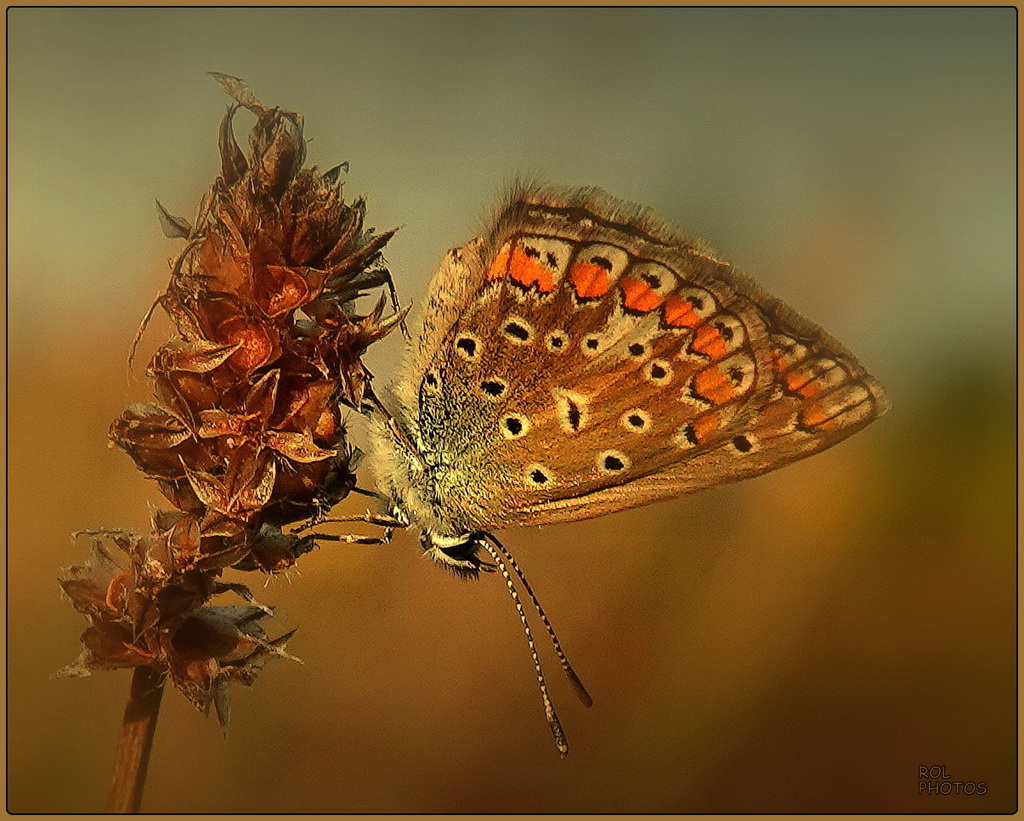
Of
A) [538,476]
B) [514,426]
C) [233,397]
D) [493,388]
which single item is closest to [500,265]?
[493,388]

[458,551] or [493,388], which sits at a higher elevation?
[493,388]

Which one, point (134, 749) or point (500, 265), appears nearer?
point (134, 749)

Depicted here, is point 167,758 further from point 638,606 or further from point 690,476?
point 690,476

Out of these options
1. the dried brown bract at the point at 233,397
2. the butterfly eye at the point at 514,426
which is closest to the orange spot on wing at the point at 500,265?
the butterfly eye at the point at 514,426

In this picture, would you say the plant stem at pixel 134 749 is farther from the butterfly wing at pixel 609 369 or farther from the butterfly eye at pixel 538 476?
the butterfly eye at pixel 538 476

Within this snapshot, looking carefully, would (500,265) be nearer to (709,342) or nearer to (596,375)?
(596,375)

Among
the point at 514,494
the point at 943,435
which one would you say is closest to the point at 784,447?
the point at 514,494

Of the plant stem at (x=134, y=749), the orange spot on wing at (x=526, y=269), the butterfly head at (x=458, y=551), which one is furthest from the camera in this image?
the butterfly head at (x=458, y=551)

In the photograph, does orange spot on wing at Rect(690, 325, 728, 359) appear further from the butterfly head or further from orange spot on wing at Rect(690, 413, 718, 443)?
the butterfly head
